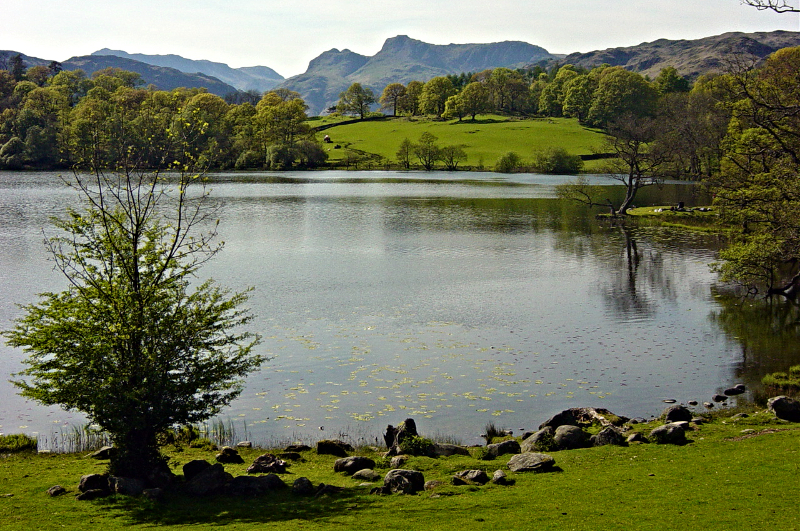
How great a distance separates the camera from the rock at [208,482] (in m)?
15.1

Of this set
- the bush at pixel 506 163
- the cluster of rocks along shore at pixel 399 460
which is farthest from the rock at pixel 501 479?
the bush at pixel 506 163

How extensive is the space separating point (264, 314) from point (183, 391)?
1759 cm

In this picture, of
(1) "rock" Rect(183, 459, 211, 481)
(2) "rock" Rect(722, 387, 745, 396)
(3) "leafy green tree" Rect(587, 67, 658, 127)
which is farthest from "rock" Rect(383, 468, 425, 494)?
(3) "leafy green tree" Rect(587, 67, 658, 127)

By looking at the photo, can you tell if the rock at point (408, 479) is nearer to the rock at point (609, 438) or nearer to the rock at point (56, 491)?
the rock at point (609, 438)

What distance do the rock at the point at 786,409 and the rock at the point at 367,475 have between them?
484 inches

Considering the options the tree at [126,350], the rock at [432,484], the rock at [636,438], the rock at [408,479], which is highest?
the tree at [126,350]

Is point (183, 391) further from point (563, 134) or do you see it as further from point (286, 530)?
point (563, 134)

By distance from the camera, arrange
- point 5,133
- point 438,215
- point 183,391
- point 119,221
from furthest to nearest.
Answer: point 5,133 → point 438,215 → point 119,221 → point 183,391

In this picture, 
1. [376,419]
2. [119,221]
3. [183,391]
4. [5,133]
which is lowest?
[376,419]

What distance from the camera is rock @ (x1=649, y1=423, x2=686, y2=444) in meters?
17.9

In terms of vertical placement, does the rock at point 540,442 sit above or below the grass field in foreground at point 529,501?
below

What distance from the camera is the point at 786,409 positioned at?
19.9 m

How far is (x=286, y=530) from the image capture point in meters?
12.6

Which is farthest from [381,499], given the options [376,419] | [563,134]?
[563,134]
